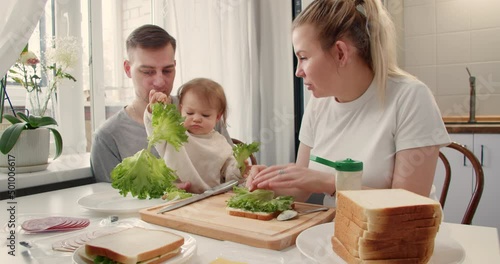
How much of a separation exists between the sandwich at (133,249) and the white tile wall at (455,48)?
8.94 ft

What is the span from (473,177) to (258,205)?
73.8 inches

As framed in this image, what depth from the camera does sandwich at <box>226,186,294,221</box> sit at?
97cm

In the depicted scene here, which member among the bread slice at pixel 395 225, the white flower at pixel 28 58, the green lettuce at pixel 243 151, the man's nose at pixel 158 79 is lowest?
the bread slice at pixel 395 225

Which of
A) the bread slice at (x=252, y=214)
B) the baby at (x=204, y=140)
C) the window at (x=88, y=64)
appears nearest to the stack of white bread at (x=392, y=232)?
the bread slice at (x=252, y=214)

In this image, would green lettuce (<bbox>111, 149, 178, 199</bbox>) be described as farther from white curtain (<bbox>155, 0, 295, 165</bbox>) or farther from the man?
white curtain (<bbox>155, 0, 295, 165</bbox>)

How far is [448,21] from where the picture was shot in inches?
115

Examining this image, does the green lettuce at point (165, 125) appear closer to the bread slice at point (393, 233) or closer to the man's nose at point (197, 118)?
the man's nose at point (197, 118)

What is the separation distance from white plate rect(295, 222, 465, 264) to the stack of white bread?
0.02 metres

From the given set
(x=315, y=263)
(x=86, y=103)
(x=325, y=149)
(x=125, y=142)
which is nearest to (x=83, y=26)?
(x=86, y=103)

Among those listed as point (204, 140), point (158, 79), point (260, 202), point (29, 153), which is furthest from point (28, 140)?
point (260, 202)

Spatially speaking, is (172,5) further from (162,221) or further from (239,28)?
(162,221)

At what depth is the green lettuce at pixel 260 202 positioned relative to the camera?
3.23 ft

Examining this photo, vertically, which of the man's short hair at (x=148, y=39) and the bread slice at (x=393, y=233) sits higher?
the man's short hair at (x=148, y=39)

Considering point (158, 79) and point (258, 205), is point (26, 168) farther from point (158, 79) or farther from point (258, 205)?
point (258, 205)
